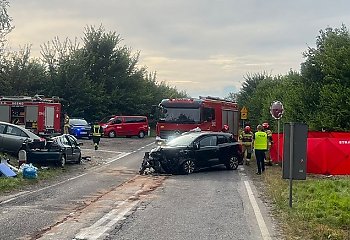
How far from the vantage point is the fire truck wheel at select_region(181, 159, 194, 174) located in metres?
22.6

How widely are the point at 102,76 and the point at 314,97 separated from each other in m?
35.1

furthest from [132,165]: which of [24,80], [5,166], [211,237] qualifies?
[24,80]

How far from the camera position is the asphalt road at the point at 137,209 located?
1024cm

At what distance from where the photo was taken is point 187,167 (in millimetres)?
22719

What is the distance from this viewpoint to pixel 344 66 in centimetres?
3058

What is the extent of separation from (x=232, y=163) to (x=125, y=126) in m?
29.0

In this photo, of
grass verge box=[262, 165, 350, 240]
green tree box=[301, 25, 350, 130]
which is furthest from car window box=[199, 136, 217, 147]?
green tree box=[301, 25, 350, 130]

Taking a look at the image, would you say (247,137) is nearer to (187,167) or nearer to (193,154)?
(193,154)

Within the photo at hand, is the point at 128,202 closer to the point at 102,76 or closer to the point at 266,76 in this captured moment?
the point at 102,76

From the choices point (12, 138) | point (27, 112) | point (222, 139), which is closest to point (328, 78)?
point (222, 139)

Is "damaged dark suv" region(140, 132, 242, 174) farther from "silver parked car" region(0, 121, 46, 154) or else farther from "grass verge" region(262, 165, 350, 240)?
"silver parked car" region(0, 121, 46, 154)

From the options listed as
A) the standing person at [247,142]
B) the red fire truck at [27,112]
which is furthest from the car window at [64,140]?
the red fire truck at [27,112]

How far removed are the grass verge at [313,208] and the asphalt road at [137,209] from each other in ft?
1.38

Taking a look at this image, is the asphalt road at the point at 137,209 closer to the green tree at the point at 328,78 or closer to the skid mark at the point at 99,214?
the skid mark at the point at 99,214
